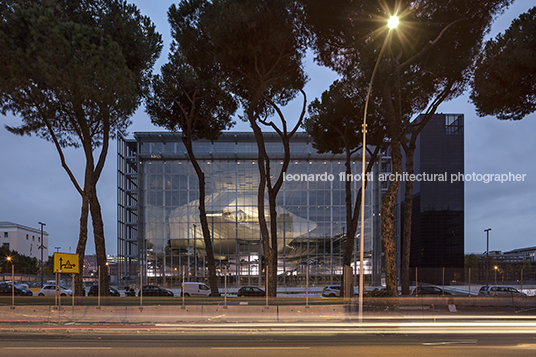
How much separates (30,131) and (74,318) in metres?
10.7

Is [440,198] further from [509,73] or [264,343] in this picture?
[264,343]

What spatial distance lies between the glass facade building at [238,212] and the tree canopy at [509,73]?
20.3 meters

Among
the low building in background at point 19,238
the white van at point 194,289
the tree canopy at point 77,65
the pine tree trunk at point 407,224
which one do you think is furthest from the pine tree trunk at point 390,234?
the low building in background at point 19,238

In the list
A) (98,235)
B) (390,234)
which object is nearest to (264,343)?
(390,234)

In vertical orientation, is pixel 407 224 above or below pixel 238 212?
below

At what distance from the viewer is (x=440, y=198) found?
73.9 metres

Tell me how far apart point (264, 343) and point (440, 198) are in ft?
238

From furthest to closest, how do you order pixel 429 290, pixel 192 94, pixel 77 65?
pixel 192 94
pixel 429 290
pixel 77 65

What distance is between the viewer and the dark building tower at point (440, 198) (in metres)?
72.7

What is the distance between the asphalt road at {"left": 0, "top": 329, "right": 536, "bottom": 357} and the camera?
27.0 ft

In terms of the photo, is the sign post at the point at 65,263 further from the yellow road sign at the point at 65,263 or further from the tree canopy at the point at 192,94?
the tree canopy at the point at 192,94

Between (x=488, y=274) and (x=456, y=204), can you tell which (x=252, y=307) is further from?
(x=456, y=204)

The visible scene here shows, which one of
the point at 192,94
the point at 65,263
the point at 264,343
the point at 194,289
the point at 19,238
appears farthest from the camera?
the point at 19,238

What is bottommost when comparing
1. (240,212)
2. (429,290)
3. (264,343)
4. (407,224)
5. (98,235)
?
(429,290)
